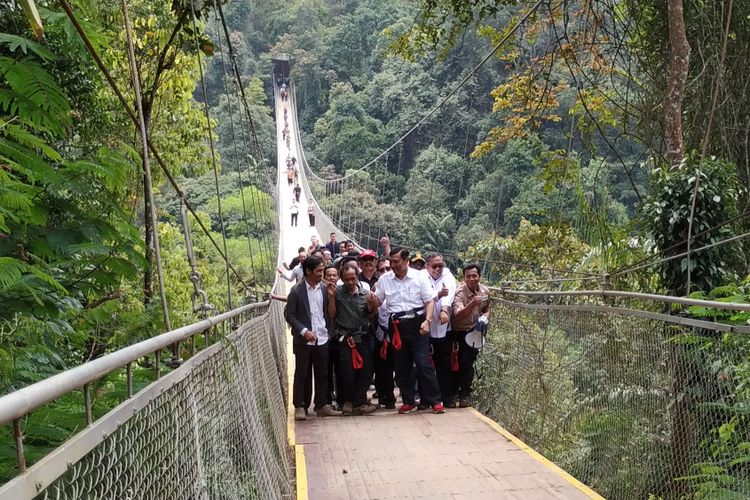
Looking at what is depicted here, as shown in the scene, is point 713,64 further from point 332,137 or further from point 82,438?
A: point 332,137

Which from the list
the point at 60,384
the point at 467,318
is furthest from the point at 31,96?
the point at 467,318

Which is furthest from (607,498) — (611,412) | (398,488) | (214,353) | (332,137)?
(332,137)

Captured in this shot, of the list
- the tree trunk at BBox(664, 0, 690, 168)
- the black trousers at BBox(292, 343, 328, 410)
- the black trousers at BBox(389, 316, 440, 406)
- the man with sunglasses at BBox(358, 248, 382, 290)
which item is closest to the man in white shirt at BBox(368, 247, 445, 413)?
the black trousers at BBox(389, 316, 440, 406)

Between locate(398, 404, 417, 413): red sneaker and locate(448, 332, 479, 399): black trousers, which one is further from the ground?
locate(448, 332, 479, 399): black trousers

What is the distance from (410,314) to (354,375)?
1.66 ft

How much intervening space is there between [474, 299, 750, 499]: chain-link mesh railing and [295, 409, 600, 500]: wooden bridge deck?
0.55ft

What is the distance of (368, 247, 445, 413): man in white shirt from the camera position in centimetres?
428

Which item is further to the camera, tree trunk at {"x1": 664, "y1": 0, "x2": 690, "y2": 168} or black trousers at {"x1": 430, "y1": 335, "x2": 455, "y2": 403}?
black trousers at {"x1": 430, "y1": 335, "x2": 455, "y2": 403}

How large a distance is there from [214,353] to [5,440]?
0.68m

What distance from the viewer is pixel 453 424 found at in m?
3.95

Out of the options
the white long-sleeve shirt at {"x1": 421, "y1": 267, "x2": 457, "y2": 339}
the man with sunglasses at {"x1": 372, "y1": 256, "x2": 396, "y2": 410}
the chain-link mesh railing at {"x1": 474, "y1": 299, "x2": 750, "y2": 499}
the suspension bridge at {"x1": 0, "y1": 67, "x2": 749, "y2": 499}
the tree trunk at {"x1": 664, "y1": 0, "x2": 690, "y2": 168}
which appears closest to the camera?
the suspension bridge at {"x1": 0, "y1": 67, "x2": 749, "y2": 499}

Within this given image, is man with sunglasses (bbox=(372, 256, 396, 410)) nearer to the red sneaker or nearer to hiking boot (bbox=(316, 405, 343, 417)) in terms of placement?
the red sneaker

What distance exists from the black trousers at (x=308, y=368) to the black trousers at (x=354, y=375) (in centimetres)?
14

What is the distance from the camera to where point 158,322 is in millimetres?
2365
